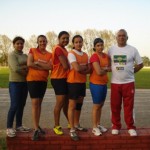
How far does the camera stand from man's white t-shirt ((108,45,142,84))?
5.77 meters

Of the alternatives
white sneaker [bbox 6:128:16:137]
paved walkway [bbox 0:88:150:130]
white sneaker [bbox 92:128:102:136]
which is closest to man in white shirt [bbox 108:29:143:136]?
white sneaker [bbox 92:128:102:136]

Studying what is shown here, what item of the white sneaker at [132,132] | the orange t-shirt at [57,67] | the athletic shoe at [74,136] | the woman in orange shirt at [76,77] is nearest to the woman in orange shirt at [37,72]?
the orange t-shirt at [57,67]

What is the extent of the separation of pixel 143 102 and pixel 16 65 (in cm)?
780

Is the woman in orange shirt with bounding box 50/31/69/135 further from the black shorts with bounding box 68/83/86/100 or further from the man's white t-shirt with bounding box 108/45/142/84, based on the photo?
the man's white t-shirt with bounding box 108/45/142/84

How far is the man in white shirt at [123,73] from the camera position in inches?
227

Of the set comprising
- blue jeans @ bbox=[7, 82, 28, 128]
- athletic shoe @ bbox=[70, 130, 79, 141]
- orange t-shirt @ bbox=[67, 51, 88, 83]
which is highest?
orange t-shirt @ bbox=[67, 51, 88, 83]

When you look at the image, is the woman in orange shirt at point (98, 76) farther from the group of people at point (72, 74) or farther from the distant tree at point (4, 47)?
the distant tree at point (4, 47)

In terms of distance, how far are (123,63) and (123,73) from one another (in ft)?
0.56

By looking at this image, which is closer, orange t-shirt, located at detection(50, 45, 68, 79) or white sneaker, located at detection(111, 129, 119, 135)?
orange t-shirt, located at detection(50, 45, 68, 79)

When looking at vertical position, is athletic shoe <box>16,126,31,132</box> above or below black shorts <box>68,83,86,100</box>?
below

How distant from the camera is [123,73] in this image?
19.0ft

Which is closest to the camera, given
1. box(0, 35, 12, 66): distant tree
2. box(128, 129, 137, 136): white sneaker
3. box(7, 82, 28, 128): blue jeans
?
box(128, 129, 137, 136): white sneaker

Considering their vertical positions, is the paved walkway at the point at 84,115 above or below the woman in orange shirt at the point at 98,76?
below

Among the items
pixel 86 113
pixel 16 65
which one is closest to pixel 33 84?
pixel 16 65
